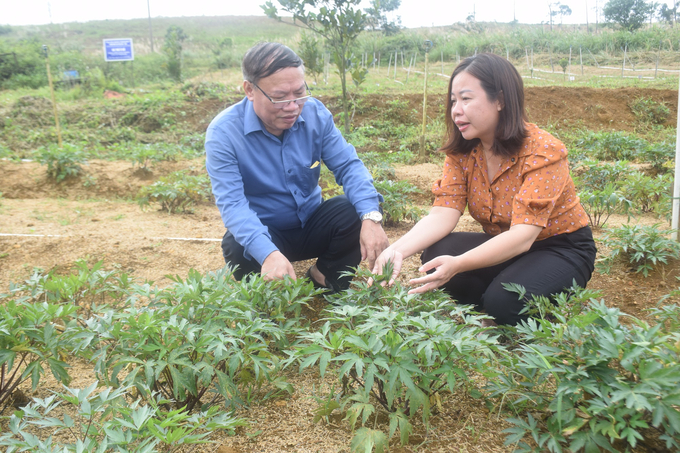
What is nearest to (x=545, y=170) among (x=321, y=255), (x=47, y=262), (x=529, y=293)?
(x=529, y=293)

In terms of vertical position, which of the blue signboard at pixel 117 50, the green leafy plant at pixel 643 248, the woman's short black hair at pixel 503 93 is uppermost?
the blue signboard at pixel 117 50

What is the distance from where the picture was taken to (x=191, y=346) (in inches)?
62.0

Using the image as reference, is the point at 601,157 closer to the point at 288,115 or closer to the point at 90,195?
the point at 288,115

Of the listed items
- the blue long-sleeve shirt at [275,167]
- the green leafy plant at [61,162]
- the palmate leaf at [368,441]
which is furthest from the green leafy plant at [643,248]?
the green leafy plant at [61,162]

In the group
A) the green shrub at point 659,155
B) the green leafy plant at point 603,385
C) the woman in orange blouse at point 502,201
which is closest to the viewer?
the green leafy plant at point 603,385

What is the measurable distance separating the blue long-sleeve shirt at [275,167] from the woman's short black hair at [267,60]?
289 mm

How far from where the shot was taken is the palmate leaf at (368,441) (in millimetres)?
1430

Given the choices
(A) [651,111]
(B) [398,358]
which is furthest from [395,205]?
(A) [651,111]

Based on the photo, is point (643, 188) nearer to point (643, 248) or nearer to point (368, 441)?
point (643, 248)

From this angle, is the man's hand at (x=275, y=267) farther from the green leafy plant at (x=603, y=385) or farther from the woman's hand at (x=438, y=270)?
the green leafy plant at (x=603, y=385)

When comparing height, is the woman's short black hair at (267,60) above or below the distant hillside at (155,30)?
below

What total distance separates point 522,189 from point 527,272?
0.38m

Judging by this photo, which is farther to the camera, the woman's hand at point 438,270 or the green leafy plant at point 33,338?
the woman's hand at point 438,270

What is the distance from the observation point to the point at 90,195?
20.1 feet
